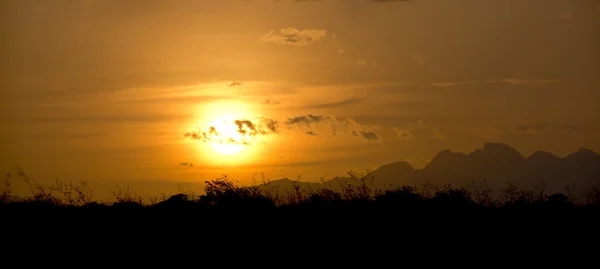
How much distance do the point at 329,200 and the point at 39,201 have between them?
31.5 feet

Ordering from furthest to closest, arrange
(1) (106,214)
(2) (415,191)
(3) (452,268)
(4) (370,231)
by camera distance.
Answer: (2) (415,191), (1) (106,214), (4) (370,231), (3) (452,268)

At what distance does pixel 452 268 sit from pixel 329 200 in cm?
632

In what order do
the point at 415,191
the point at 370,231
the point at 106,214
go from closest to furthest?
1. the point at 370,231
2. the point at 106,214
3. the point at 415,191

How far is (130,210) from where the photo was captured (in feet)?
86.1

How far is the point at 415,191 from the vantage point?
27719 millimetres

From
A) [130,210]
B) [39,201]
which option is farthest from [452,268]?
[39,201]

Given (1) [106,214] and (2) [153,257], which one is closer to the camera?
(2) [153,257]

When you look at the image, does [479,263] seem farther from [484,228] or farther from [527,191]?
[527,191]

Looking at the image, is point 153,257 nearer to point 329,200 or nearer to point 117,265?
point 117,265

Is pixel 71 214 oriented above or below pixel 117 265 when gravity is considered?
above

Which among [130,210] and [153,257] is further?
[130,210]

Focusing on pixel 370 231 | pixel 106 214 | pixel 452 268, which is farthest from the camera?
pixel 106 214

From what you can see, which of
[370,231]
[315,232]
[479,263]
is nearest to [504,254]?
[479,263]

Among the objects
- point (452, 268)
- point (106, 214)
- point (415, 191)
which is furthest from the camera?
point (415, 191)
